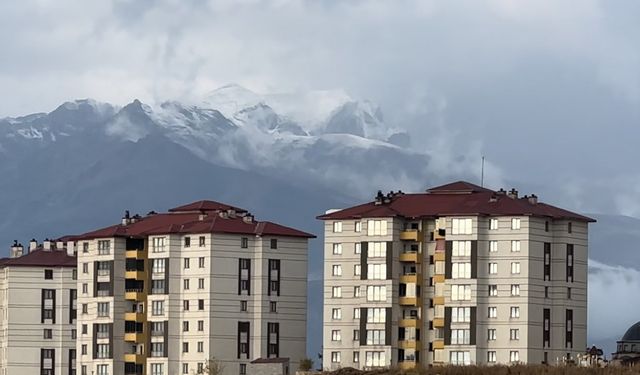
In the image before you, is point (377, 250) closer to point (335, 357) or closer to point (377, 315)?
point (377, 315)

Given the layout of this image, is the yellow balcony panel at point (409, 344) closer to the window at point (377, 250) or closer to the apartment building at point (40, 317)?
the window at point (377, 250)

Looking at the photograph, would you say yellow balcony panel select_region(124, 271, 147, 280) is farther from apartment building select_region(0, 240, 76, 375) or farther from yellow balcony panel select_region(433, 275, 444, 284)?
yellow balcony panel select_region(433, 275, 444, 284)

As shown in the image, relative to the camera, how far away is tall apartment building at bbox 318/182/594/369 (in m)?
148

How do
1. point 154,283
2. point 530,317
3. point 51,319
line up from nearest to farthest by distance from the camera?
point 530,317, point 154,283, point 51,319

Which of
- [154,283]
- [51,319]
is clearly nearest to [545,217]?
[154,283]

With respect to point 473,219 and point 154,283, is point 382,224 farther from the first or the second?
point 154,283

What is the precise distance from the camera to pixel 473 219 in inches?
5827

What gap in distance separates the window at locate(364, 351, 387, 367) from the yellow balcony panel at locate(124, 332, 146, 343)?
56.3ft

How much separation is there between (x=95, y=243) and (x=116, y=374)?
935cm

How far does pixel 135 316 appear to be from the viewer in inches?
6299

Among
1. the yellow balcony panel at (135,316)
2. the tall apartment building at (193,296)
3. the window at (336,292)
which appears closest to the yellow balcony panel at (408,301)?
the window at (336,292)

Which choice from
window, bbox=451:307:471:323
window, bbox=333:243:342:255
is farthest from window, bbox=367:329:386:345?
window, bbox=333:243:342:255

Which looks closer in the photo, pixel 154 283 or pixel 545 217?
pixel 545 217

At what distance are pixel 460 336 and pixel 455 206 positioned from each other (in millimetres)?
8563
